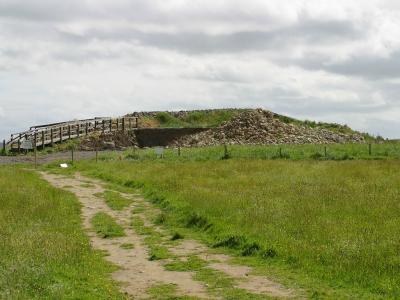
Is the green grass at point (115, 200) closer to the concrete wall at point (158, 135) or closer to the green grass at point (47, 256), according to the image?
the green grass at point (47, 256)

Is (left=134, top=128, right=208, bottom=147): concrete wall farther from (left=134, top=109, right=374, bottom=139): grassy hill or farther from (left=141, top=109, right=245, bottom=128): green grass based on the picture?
(left=141, top=109, right=245, bottom=128): green grass

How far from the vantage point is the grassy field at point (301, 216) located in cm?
1372

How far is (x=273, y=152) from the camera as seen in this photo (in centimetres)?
5112

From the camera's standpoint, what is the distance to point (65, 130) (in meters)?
68.4

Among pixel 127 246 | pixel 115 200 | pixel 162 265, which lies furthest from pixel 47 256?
pixel 115 200

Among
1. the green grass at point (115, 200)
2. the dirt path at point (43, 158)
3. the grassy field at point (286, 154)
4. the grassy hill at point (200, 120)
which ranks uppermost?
the grassy hill at point (200, 120)

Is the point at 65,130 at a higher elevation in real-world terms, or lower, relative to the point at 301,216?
higher

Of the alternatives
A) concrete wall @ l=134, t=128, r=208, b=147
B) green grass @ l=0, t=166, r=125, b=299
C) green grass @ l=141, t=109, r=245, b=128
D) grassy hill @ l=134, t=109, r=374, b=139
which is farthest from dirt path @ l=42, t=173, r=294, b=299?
green grass @ l=141, t=109, r=245, b=128

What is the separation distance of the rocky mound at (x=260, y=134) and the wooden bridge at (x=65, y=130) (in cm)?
887

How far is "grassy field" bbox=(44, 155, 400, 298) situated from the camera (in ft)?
45.0

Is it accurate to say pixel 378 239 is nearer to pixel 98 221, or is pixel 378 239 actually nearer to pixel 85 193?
pixel 98 221

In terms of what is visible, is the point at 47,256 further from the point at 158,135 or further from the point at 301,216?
the point at 158,135

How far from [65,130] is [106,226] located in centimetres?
4893

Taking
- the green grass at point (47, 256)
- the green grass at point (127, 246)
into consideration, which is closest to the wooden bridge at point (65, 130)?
the green grass at point (47, 256)
